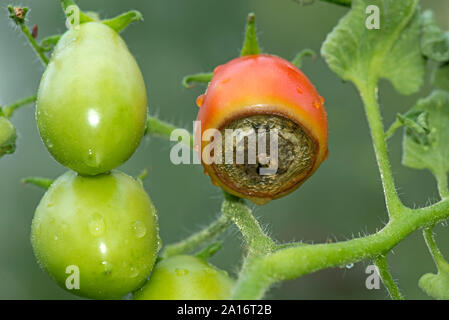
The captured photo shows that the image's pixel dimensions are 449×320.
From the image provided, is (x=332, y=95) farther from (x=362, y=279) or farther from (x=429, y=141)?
(x=429, y=141)

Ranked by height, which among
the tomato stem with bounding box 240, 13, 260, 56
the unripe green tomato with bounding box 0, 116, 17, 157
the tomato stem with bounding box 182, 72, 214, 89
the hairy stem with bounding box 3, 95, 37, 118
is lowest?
the unripe green tomato with bounding box 0, 116, 17, 157

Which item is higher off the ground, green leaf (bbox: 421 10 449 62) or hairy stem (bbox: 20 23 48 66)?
hairy stem (bbox: 20 23 48 66)

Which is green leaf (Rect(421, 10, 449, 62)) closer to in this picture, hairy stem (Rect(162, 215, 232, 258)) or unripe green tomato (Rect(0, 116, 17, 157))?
→ hairy stem (Rect(162, 215, 232, 258))

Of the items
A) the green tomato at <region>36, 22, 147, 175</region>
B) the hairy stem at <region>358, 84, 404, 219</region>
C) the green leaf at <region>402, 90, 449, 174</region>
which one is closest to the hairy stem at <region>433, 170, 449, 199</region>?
the green leaf at <region>402, 90, 449, 174</region>

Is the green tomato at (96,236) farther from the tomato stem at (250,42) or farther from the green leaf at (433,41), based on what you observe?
the green leaf at (433,41)

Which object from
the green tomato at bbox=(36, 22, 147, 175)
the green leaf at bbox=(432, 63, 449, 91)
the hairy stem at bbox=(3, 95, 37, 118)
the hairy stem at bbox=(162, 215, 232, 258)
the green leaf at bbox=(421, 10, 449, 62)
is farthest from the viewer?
the green leaf at bbox=(432, 63, 449, 91)

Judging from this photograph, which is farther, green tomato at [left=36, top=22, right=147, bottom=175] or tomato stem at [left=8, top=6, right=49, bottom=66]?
tomato stem at [left=8, top=6, right=49, bottom=66]

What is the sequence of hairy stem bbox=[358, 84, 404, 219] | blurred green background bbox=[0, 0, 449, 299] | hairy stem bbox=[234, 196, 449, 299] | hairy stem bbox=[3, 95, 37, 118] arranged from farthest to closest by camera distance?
1. blurred green background bbox=[0, 0, 449, 299]
2. hairy stem bbox=[3, 95, 37, 118]
3. hairy stem bbox=[358, 84, 404, 219]
4. hairy stem bbox=[234, 196, 449, 299]
